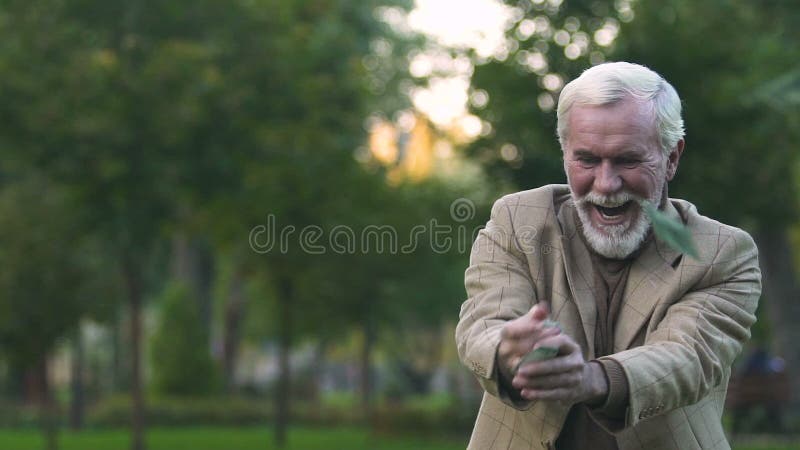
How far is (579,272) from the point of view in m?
3.50

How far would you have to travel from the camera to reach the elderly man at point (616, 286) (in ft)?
10.6

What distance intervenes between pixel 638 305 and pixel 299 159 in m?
22.8

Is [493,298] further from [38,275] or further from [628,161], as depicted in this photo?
[38,275]

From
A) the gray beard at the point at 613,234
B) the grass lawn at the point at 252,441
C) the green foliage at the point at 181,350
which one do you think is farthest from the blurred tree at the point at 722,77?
the green foliage at the point at 181,350

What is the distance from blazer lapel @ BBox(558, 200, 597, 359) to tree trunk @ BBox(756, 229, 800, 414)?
22960 mm

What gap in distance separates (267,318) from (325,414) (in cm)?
815

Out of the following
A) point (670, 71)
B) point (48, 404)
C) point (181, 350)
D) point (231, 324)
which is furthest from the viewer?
point (231, 324)

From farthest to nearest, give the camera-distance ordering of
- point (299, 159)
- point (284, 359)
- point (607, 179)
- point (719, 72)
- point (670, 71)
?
point (284, 359) < point (299, 159) < point (719, 72) < point (670, 71) < point (607, 179)

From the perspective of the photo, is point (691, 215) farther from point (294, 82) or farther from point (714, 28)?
point (294, 82)

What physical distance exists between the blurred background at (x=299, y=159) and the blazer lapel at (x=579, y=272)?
39.3ft

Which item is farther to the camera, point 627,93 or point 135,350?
point 135,350

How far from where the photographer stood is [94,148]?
68.8 feet

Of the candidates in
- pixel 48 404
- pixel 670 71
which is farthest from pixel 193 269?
pixel 670 71

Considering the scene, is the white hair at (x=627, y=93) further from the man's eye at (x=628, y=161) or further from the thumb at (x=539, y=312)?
the thumb at (x=539, y=312)
